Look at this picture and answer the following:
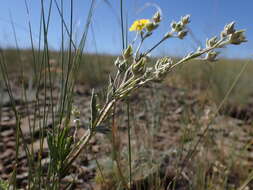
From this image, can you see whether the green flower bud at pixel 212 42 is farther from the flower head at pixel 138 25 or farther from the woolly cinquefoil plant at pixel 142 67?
the flower head at pixel 138 25

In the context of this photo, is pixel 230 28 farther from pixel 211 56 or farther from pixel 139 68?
pixel 139 68

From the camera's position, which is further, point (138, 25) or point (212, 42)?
point (138, 25)

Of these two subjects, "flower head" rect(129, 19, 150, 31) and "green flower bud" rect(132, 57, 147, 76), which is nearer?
"green flower bud" rect(132, 57, 147, 76)

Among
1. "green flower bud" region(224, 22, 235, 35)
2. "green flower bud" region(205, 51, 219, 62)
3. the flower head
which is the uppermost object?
the flower head

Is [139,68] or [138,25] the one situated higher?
[138,25]

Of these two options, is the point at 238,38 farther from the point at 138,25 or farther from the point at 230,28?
the point at 138,25

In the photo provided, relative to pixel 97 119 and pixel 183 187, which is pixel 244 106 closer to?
pixel 183 187

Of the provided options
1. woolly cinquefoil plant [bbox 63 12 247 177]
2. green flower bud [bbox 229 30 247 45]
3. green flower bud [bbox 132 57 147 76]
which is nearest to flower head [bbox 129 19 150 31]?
woolly cinquefoil plant [bbox 63 12 247 177]

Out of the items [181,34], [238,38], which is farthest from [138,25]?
[238,38]

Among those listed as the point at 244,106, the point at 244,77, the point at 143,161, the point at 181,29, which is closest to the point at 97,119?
the point at 181,29

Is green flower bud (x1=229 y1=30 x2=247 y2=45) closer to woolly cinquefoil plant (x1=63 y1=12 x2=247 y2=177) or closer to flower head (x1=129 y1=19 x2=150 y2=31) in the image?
woolly cinquefoil plant (x1=63 y1=12 x2=247 y2=177)
